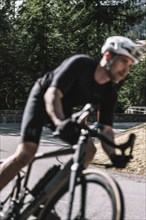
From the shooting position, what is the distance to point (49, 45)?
36375 mm

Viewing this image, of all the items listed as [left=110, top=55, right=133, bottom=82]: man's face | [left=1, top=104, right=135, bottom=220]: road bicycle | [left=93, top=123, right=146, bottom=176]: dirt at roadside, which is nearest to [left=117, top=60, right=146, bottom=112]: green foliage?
[left=93, top=123, right=146, bottom=176]: dirt at roadside

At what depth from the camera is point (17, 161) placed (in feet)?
12.5

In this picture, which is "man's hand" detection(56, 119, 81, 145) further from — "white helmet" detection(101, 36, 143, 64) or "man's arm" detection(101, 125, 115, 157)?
"white helmet" detection(101, 36, 143, 64)

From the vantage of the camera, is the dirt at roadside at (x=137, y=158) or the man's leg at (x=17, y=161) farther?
the dirt at roadside at (x=137, y=158)

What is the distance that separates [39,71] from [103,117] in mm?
33323

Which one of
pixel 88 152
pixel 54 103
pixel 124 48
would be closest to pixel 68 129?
pixel 54 103

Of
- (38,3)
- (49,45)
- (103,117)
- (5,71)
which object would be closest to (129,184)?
(103,117)

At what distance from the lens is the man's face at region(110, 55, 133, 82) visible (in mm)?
3526

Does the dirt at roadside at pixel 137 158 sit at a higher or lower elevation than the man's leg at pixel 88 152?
lower

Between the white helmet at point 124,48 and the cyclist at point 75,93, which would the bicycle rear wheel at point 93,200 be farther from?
the white helmet at point 124,48

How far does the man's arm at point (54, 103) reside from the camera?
3406 mm

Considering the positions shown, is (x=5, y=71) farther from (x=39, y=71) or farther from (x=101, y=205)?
(x=101, y=205)

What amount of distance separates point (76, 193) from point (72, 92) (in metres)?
0.77

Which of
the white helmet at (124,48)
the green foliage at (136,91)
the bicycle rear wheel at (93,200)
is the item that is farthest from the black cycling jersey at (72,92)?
the green foliage at (136,91)
